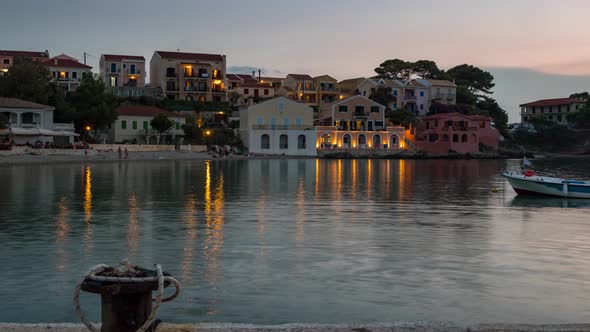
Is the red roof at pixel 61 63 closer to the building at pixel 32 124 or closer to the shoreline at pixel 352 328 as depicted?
the building at pixel 32 124

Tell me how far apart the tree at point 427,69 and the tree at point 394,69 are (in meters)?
1.44

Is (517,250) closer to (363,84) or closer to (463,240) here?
(463,240)

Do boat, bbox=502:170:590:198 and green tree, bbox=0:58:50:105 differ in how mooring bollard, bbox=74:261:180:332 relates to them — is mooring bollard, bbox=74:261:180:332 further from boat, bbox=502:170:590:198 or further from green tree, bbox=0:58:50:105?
green tree, bbox=0:58:50:105

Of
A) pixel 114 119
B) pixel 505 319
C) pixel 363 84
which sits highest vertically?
pixel 363 84

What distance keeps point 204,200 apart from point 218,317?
1914cm

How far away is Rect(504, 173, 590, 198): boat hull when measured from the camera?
104ft

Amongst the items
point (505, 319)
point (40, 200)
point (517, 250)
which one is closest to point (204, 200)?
point (40, 200)

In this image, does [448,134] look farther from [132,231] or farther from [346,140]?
[132,231]

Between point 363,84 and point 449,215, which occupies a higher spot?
point 363,84

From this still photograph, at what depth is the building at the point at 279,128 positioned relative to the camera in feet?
285

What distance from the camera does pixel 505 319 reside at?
10008mm

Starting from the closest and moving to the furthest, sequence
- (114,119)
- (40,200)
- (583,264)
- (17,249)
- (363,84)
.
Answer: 1. (583,264)
2. (17,249)
3. (40,200)
4. (114,119)
5. (363,84)

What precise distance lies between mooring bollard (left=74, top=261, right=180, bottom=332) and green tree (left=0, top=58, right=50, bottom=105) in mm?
76473

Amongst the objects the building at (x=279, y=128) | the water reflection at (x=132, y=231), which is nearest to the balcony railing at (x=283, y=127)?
Result: the building at (x=279, y=128)
